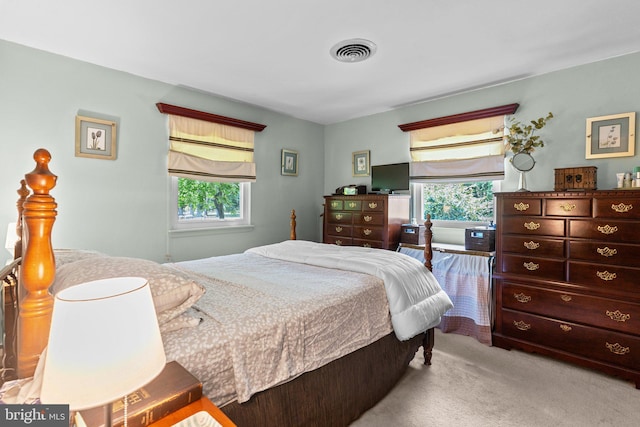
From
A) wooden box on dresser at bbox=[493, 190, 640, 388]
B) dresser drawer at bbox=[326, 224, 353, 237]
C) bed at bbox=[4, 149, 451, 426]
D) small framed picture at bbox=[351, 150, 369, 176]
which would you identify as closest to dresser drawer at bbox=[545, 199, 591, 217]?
wooden box on dresser at bbox=[493, 190, 640, 388]

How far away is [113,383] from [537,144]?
11.5 ft

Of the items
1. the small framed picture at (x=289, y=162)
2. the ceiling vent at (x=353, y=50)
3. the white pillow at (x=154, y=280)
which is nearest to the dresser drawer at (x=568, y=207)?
the ceiling vent at (x=353, y=50)

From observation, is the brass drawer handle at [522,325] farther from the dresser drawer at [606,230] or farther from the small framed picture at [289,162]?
the small framed picture at [289,162]

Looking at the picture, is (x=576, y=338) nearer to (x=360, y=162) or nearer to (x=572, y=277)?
(x=572, y=277)

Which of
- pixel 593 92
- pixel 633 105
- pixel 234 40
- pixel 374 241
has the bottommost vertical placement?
pixel 374 241

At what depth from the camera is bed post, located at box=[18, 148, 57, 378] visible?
0.88 meters

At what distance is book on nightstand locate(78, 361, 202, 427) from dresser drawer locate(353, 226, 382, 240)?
2.90 metres

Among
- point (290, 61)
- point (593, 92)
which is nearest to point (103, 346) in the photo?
point (290, 61)

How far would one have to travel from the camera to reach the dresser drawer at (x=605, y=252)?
2.28m

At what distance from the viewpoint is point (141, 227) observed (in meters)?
3.12

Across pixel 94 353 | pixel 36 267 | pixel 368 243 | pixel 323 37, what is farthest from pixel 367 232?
pixel 94 353

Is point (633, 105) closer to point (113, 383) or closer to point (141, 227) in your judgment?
point (113, 383)

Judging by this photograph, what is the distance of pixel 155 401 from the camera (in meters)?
0.86

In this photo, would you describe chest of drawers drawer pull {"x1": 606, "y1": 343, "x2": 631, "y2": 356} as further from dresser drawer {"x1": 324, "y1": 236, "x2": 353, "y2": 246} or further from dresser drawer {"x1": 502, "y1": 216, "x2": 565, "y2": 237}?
dresser drawer {"x1": 324, "y1": 236, "x2": 353, "y2": 246}
